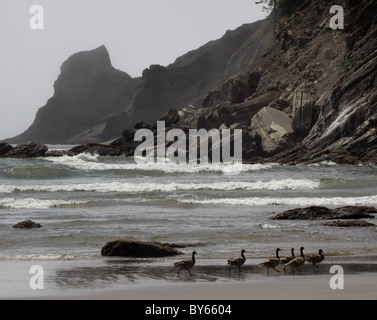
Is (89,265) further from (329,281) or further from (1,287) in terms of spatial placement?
(329,281)

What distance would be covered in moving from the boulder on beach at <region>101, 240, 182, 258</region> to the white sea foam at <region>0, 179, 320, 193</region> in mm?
17944

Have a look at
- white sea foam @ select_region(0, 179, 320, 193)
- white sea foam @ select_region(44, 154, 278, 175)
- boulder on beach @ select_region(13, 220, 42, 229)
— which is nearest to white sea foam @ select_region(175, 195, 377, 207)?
white sea foam @ select_region(0, 179, 320, 193)

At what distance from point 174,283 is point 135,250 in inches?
131

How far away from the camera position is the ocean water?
49.6 feet

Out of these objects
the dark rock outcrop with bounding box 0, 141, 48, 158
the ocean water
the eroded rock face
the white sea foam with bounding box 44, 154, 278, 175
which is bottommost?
the ocean water

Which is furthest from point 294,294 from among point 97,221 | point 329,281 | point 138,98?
point 138,98

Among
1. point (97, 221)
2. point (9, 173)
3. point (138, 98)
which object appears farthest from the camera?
point (138, 98)

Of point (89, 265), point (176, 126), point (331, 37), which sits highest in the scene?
point (331, 37)

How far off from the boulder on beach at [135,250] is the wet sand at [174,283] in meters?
0.87

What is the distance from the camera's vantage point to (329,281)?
1032cm

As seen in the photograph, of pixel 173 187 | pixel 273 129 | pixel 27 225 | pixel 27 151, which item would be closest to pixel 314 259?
pixel 27 225

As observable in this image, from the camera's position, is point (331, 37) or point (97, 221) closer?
point (97, 221)

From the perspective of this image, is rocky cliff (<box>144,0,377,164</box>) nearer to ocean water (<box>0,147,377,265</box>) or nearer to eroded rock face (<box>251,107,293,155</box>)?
eroded rock face (<box>251,107,293,155</box>)
